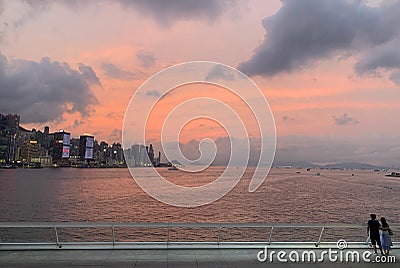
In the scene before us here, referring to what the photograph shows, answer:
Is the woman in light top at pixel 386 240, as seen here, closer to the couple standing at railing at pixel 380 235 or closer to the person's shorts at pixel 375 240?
the couple standing at railing at pixel 380 235

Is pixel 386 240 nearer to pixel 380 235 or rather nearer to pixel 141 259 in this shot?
pixel 380 235

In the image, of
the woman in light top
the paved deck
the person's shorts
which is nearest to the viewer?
the paved deck

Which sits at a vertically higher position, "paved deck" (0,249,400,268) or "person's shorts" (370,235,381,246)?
"person's shorts" (370,235,381,246)

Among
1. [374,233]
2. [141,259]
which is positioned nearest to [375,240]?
[374,233]

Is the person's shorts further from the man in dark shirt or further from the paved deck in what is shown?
the paved deck

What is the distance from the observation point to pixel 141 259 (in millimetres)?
9047

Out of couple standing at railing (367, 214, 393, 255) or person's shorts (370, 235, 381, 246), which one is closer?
couple standing at railing (367, 214, 393, 255)

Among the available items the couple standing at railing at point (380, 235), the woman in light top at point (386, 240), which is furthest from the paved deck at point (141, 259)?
the couple standing at railing at point (380, 235)

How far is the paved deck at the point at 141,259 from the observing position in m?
8.60

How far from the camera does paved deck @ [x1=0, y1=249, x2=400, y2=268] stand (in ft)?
28.2

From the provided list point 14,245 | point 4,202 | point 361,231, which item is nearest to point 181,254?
point 14,245

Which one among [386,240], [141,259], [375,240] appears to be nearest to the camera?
[141,259]

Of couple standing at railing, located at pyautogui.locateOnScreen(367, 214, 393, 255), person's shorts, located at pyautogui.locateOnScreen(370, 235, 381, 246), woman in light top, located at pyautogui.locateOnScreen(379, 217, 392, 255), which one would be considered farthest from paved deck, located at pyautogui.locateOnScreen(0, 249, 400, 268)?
person's shorts, located at pyautogui.locateOnScreen(370, 235, 381, 246)

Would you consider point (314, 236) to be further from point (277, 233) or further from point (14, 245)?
point (14, 245)
